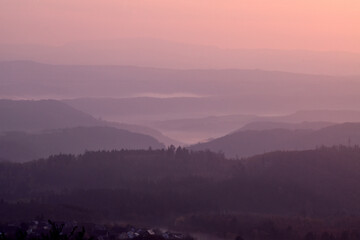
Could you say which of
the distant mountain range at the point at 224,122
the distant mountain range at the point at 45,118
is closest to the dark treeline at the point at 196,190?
the distant mountain range at the point at 45,118

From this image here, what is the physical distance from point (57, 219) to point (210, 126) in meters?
96.8

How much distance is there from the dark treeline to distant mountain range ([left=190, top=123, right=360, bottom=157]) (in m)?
18.2

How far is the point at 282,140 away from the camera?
75438mm

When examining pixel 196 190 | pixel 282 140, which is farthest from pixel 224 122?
pixel 196 190

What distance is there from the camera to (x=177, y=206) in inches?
1566

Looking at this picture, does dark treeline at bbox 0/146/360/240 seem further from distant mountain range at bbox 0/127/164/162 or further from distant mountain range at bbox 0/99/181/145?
distant mountain range at bbox 0/99/181/145

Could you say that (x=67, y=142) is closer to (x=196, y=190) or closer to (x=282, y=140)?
(x=282, y=140)

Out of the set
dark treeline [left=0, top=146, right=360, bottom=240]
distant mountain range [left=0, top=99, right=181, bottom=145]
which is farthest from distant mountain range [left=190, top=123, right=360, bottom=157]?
distant mountain range [left=0, top=99, right=181, bottom=145]

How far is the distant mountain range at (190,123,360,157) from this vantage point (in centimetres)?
6894

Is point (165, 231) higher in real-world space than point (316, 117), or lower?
lower

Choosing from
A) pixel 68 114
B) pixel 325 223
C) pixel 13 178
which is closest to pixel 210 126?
pixel 68 114

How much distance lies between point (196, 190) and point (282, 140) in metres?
34.0

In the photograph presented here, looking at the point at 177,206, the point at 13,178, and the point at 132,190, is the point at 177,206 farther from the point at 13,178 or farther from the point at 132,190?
the point at 13,178

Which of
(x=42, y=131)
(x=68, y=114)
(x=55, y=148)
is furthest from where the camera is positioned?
(x=68, y=114)
